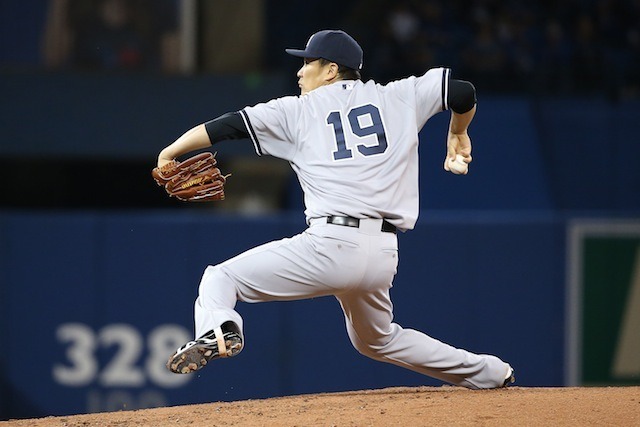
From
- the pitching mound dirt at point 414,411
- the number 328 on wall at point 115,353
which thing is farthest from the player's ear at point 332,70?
the number 328 on wall at point 115,353

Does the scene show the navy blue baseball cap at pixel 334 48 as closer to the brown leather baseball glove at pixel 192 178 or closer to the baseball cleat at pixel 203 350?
the brown leather baseball glove at pixel 192 178

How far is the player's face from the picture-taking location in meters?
4.56

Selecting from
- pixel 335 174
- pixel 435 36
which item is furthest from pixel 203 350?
pixel 435 36

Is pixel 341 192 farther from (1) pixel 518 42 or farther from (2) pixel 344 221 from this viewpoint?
(1) pixel 518 42

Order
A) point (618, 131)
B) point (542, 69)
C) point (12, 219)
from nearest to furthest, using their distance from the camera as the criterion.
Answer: point (12, 219) < point (618, 131) < point (542, 69)

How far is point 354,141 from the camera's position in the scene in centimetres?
434

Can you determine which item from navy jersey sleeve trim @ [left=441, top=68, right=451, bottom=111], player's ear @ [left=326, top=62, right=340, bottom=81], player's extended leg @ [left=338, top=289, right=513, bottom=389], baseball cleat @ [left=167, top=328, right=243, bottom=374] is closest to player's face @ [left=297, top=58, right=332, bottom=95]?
player's ear @ [left=326, top=62, right=340, bottom=81]

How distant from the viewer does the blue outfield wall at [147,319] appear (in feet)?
26.5

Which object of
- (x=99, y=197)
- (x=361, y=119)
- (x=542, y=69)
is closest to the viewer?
(x=361, y=119)

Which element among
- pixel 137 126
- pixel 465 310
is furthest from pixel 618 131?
pixel 137 126

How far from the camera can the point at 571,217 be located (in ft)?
27.1

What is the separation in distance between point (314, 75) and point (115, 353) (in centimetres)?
417

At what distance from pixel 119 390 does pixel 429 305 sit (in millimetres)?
2394

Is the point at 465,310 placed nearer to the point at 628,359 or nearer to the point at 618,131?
the point at 628,359
